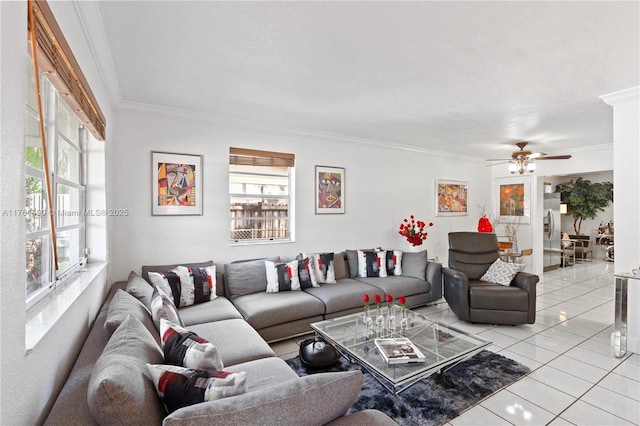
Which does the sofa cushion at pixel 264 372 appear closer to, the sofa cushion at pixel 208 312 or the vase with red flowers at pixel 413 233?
the sofa cushion at pixel 208 312

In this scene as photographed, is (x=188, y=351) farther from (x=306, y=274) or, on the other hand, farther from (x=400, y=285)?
(x=400, y=285)

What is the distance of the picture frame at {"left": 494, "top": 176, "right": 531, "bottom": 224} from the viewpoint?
6410mm

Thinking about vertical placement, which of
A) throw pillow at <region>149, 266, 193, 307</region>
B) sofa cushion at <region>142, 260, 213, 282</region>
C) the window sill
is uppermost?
the window sill

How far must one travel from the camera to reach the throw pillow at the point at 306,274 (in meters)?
3.70

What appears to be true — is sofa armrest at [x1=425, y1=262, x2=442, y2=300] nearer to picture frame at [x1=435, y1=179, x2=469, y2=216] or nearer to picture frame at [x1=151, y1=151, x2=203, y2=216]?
picture frame at [x1=435, y1=179, x2=469, y2=216]

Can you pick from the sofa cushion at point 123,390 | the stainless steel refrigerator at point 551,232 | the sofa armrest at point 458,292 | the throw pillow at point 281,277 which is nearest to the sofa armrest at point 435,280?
the sofa armrest at point 458,292

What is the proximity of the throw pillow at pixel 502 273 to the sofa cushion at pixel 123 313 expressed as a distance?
12.7 feet

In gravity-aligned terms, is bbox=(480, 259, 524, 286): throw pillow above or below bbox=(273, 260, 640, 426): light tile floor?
above

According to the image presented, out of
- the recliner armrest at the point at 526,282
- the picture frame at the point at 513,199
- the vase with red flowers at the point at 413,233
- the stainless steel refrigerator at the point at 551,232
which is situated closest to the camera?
the recliner armrest at the point at 526,282

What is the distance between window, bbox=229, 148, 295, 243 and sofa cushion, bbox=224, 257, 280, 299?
0.51 m

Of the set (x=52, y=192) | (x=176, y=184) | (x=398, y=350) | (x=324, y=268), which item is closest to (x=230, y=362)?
(x=398, y=350)

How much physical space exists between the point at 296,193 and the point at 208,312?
2.07 metres

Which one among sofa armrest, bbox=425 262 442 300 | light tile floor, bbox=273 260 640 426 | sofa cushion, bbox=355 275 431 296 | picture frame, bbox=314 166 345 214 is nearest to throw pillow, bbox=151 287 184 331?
light tile floor, bbox=273 260 640 426

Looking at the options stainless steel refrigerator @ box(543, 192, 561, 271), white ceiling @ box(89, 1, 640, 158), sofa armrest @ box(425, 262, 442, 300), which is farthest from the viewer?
stainless steel refrigerator @ box(543, 192, 561, 271)
